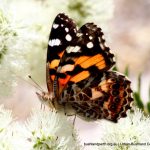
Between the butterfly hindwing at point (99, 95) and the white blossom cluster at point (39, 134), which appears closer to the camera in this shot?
the white blossom cluster at point (39, 134)

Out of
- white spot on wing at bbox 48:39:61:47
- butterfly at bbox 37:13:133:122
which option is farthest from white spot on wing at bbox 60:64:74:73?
white spot on wing at bbox 48:39:61:47

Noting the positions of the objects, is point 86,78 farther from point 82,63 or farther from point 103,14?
point 103,14

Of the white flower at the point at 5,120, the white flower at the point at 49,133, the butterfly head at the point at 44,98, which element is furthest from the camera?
the butterfly head at the point at 44,98

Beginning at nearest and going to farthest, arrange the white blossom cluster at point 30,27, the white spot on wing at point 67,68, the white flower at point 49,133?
the white flower at point 49,133
the white spot on wing at point 67,68
the white blossom cluster at point 30,27

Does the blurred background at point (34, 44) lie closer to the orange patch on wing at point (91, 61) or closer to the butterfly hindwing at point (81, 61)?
the butterfly hindwing at point (81, 61)

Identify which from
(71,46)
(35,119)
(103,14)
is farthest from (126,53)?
(35,119)

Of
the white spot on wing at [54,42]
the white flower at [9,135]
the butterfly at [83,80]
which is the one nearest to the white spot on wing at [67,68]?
the butterfly at [83,80]

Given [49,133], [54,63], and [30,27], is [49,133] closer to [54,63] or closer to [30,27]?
[54,63]
